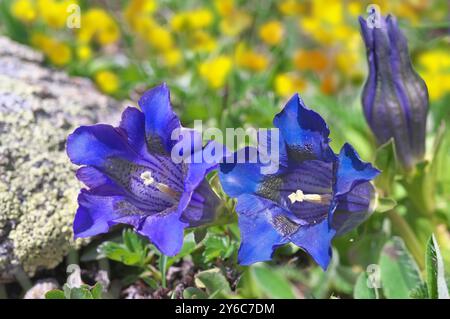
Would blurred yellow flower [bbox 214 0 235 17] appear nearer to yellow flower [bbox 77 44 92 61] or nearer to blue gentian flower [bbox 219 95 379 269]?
yellow flower [bbox 77 44 92 61]

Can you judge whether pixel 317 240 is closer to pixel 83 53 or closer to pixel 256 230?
pixel 256 230

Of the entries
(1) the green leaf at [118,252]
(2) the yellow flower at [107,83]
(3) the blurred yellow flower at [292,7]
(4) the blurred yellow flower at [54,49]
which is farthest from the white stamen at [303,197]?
→ (3) the blurred yellow flower at [292,7]

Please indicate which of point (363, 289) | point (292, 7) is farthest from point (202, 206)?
point (292, 7)

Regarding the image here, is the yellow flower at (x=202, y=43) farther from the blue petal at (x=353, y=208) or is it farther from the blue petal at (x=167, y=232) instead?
the blue petal at (x=167, y=232)

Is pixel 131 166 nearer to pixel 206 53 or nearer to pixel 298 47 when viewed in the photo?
pixel 206 53

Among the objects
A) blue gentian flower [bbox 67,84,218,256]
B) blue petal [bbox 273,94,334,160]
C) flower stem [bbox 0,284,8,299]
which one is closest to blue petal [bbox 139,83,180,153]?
blue gentian flower [bbox 67,84,218,256]

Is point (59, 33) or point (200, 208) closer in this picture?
point (200, 208)

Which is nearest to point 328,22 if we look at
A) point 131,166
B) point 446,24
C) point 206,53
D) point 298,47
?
point 298,47
